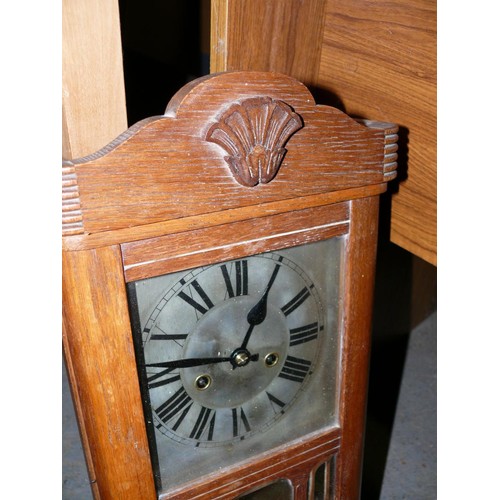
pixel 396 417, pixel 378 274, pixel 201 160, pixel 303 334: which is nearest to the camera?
pixel 201 160

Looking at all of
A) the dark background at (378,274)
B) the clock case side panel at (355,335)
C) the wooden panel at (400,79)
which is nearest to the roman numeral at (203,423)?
the clock case side panel at (355,335)

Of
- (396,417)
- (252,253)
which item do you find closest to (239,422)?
(252,253)

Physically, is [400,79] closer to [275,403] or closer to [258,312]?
[258,312]

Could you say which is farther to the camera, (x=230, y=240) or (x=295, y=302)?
(x=295, y=302)

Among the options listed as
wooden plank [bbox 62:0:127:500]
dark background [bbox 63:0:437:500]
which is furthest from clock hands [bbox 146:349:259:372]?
dark background [bbox 63:0:437:500]

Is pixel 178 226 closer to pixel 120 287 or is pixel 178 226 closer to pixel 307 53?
pixel 120 287

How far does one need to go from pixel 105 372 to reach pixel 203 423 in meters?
0.20

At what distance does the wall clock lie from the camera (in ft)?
2.27

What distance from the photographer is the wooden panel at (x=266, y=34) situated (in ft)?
3.15

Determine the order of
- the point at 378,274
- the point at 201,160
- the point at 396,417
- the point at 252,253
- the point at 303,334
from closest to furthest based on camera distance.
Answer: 1. the point at 201,160
2. the point at 252,253
3. the point at 303,334
4. the point at 396,417
5. the point at 378,274

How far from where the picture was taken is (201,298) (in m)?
0.81

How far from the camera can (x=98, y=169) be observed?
66cm

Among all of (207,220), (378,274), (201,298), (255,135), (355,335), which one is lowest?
(378,274)
